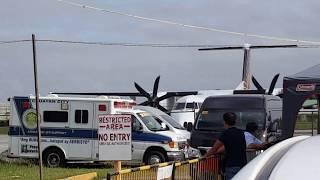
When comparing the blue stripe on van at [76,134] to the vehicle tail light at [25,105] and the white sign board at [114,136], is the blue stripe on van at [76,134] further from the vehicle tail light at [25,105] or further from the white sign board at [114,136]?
the white sign board at [114,136]

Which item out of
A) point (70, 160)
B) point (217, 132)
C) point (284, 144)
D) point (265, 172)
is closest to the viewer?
point (265, 172)

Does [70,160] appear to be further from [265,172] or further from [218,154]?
[265,172]

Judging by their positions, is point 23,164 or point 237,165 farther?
point 23,164

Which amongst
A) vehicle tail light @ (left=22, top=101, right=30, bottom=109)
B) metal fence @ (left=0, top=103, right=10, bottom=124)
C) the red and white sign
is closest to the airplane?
vehicle tail light @ (left=22, top=101, right=30, bottom=109)

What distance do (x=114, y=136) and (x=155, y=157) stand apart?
11.0 m

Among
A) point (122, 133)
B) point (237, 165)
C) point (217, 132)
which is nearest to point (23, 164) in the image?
point (217, 132)

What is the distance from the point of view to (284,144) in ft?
12.1

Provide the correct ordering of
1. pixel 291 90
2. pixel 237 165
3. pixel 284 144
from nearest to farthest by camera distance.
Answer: pixel 284 144, pixel 237 165, pixel 291 90

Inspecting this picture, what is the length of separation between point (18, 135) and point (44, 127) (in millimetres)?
940

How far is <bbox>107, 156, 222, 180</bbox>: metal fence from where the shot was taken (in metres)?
8.75

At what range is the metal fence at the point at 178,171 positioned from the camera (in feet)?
28.7

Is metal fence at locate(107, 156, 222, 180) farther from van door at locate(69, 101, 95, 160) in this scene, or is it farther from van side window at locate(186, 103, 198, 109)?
van side window at locate(186, 103, 198, 109)

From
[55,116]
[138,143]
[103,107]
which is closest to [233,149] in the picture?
[138,143]

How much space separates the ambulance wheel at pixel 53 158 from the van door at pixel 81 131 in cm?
37
